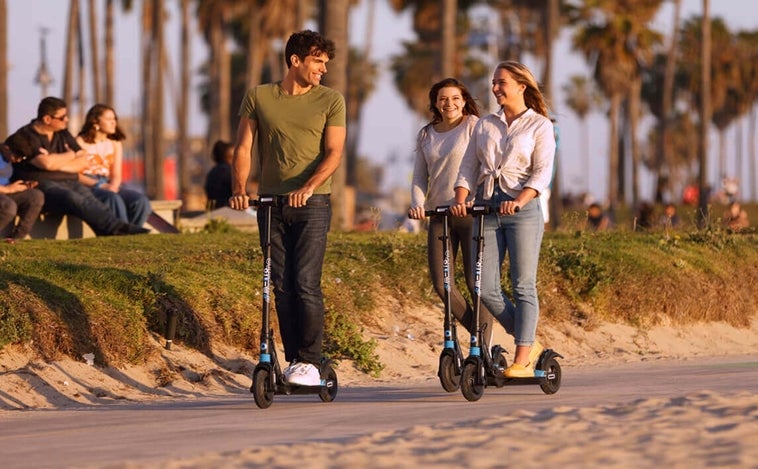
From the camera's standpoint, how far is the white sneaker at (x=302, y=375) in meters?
9.79

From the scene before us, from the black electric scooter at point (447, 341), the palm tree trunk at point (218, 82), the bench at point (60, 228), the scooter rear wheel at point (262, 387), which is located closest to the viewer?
the scooter rear wheel at point (262, 387)

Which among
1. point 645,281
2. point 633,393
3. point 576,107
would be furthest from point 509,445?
point 576,107

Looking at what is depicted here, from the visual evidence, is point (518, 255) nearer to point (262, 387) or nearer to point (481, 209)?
point (481, 209)

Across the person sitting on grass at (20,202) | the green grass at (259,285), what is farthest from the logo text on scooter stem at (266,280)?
the person sitting on grass at (20,202)

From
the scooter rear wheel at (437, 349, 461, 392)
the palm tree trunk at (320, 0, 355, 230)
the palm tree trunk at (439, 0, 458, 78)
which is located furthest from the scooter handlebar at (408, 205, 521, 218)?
the palm tree trunk at (439, 0, 458, 78)

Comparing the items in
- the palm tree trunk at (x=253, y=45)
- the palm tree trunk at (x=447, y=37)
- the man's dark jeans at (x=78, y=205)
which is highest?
the palm tree trunk at (x=253, y=45)

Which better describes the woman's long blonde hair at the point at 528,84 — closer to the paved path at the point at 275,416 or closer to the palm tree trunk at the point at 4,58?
the paved path at the point at 275,416

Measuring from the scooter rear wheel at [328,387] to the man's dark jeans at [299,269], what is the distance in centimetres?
11

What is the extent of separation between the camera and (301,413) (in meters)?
9.42

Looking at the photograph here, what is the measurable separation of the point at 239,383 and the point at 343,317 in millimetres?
1463

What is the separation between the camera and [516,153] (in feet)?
32.8

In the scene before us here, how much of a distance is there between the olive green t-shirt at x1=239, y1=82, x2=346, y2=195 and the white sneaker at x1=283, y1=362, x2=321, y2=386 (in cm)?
106

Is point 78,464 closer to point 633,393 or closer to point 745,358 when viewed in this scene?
point 633,393

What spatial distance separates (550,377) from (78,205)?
25.0 ft
